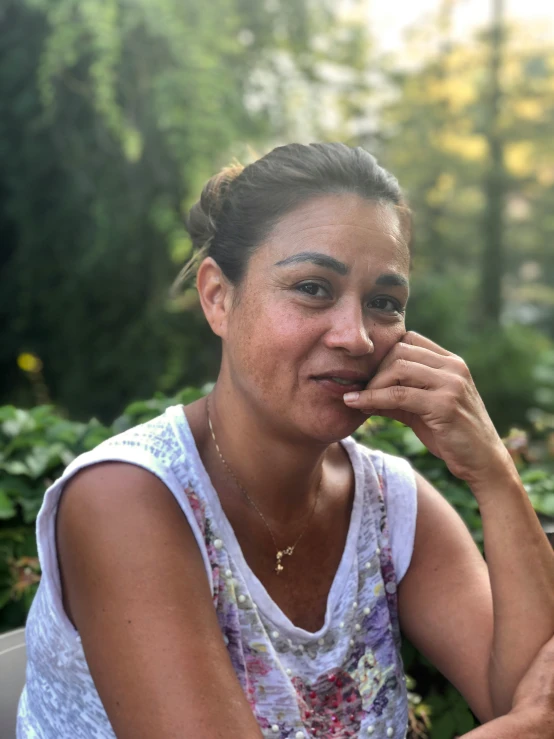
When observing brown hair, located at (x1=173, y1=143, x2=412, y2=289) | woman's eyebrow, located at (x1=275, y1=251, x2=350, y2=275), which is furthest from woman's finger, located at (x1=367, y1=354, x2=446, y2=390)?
brown hair, located at (x1=173, y1=143, x2=412, y2=289)

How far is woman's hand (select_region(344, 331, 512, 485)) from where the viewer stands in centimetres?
205

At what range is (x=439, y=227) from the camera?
17.9 metres

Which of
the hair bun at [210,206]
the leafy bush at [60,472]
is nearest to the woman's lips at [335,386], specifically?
the hair bun at [210,206]

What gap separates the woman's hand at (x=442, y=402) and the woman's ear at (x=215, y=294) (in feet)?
1.38

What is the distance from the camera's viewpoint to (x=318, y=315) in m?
1.99

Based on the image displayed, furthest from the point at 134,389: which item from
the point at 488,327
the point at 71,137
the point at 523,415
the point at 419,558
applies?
the point at 419,558

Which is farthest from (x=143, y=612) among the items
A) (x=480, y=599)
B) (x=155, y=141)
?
(x=155, y=141)

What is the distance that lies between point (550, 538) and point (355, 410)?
794mm

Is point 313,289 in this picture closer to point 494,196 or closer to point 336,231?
point 336,231

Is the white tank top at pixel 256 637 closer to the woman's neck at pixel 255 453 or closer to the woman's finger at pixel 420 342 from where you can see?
the woman's neck at pixel 255 453

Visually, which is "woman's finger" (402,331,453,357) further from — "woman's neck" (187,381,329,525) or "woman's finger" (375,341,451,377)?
"woman's neck" (187,381,329,525)

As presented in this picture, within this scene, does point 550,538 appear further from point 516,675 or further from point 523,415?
point 523,415

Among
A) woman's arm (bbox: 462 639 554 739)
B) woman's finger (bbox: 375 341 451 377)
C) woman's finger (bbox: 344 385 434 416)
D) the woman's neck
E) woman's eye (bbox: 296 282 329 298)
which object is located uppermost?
woman's eye (bbox: 296 282 329 298)

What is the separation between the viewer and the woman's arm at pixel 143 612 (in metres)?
1.65
